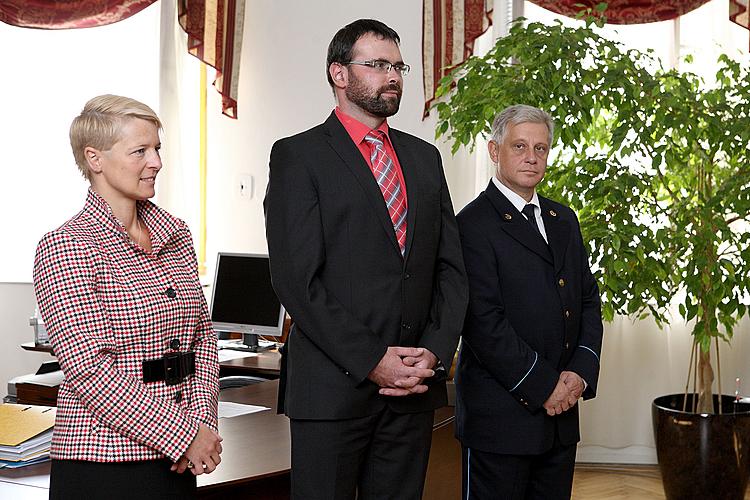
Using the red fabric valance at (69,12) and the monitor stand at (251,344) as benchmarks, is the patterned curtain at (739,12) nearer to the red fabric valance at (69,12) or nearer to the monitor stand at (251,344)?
the monitor stand at (251,344)

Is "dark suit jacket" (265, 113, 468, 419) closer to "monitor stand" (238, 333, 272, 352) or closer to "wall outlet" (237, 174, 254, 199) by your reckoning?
"monitor stand" (238, 333, 272, 352)

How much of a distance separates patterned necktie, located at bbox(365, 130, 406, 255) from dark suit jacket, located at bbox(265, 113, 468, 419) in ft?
0.08

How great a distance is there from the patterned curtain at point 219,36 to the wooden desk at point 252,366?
6.64ft

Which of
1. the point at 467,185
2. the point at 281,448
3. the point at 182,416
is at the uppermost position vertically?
the point at 467,185

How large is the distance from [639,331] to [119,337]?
375cm

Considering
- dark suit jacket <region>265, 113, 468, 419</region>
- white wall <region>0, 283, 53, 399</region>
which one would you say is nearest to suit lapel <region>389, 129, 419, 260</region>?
dark suit jacket <region>265, 113, 468, 419</region>

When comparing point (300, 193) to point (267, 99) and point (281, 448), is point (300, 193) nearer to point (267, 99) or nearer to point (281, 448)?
point (281, 448)

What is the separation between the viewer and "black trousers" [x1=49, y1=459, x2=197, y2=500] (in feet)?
6.01

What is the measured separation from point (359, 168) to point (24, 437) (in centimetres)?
105

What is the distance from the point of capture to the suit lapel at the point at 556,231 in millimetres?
2646

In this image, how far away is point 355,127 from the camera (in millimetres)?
2230

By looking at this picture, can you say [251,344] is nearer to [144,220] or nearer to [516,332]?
[516,332]

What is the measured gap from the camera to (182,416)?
6.24 ft

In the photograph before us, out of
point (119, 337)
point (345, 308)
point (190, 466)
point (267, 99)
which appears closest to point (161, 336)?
point (119, 337)
